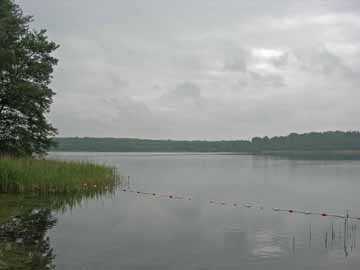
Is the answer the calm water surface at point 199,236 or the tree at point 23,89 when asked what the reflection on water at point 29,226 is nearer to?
the calm water surface at point 199,236

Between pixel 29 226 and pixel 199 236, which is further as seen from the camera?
pixel 199 236

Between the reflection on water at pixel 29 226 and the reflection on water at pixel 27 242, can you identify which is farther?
the reflection on water at pixel 29 226

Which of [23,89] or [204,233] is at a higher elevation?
[23,89]

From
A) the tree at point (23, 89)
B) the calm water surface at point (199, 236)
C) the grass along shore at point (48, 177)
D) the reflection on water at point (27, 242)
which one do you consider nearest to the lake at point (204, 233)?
the calm water surface at point (199, 236)

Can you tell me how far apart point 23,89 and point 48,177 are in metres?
6.35

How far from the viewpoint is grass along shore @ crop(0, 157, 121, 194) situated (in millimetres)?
19797

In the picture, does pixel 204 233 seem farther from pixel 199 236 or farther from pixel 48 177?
pixel 48 177

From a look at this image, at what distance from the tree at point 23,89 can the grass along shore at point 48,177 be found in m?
3.54

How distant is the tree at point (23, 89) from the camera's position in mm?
25047

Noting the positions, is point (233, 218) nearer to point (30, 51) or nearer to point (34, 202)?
point (34, 202)

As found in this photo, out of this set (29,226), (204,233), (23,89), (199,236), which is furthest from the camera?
(23,89)

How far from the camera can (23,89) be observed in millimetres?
24859

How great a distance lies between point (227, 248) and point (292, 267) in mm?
2106

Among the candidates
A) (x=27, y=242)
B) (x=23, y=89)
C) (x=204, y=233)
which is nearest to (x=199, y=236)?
(x=204, y=233)
